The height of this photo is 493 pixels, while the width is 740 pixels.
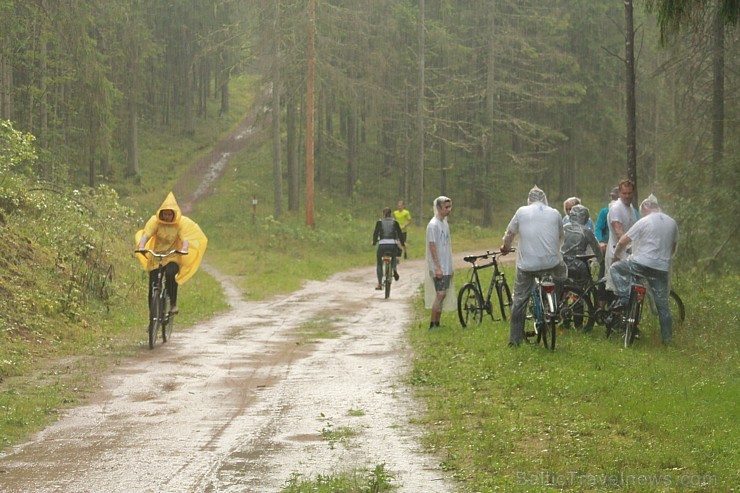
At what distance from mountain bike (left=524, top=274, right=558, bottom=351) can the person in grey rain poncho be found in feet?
7.03

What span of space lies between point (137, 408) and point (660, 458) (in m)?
5.15

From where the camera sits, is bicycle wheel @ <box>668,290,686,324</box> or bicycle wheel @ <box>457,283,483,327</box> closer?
bicycle wheel @ <box>668,290,686,324</box>

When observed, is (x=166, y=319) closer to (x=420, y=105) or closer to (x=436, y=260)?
(x=436, y=260)

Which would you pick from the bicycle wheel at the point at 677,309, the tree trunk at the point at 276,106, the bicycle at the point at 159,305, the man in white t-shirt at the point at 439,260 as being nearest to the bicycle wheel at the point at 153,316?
the bicycle at the point at 159,305

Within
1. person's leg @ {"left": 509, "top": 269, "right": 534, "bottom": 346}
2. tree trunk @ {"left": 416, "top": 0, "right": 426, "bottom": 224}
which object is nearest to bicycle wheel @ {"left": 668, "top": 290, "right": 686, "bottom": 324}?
person's leg @ {"left": 509, "top": 269, "right": 534, "bottom": 346}

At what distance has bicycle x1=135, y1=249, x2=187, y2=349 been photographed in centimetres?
1372

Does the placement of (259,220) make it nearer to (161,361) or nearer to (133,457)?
(161,361)

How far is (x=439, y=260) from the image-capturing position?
1509cm

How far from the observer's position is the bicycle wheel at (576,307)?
1393 centimetres

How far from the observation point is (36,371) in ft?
37.9

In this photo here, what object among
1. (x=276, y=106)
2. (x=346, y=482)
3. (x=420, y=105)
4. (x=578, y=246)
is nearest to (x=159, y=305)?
(x=578, y=246)

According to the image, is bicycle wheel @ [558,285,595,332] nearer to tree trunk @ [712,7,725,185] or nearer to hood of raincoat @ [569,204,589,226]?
hood of raincoat @ [569,204,589,226]

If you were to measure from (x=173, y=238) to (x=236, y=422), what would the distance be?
622 cm

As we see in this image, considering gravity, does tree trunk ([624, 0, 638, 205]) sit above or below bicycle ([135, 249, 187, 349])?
above
